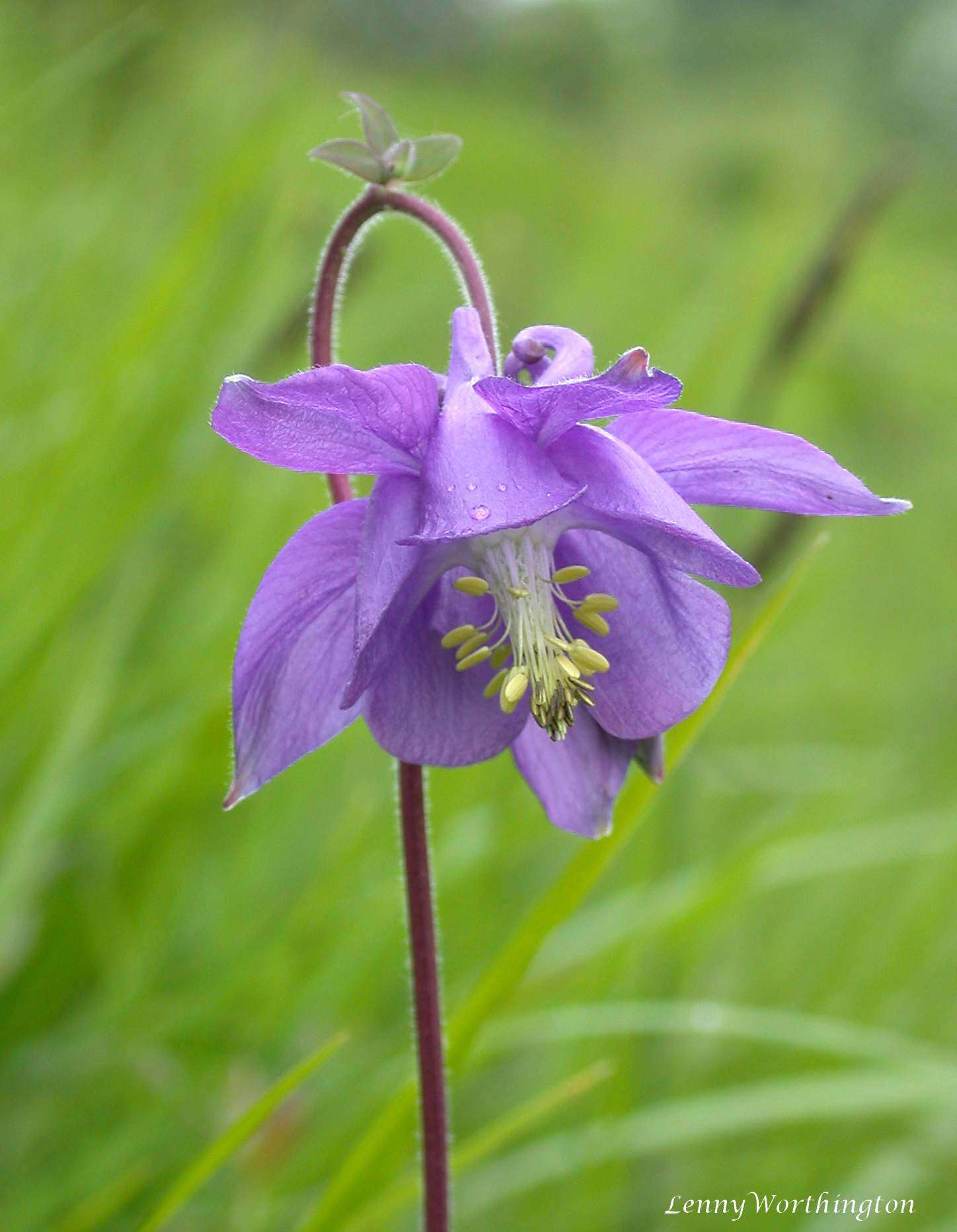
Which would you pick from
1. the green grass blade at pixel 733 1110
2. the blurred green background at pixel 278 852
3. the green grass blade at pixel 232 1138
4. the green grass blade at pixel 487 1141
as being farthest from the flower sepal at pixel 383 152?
the green grass blade at pixel 733 1110

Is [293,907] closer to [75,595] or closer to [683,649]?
[75,595]

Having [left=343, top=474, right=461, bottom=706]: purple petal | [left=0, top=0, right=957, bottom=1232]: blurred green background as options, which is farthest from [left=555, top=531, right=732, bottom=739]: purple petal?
[left=0, top=0, right=957, bottom=1232]: blurred green background

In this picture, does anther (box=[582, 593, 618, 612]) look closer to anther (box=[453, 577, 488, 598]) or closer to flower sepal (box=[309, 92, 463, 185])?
anther (box=[453, 577, 488, 598])

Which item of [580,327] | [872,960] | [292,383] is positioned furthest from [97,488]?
[580,327]

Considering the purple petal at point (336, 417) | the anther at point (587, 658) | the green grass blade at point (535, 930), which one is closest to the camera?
the purple petal at point (336, 417)

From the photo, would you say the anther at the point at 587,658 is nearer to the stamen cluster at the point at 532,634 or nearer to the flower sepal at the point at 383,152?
the stamen cluster at the point at 532,634

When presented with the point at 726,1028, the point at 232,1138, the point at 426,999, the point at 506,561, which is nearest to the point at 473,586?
the point at 506,561

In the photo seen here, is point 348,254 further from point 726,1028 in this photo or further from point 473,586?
point 726,1028
